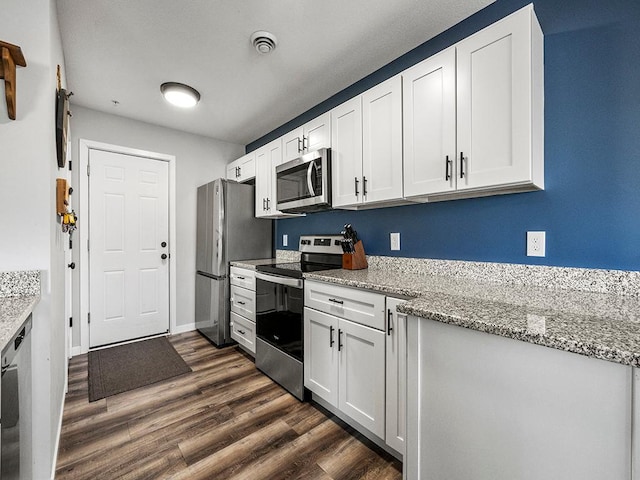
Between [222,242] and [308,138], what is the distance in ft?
4.68

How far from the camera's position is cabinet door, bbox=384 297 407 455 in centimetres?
149

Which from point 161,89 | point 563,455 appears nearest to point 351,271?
point 563,455

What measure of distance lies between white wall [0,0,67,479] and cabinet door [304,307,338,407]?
1345 millimetres

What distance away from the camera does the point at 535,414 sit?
779mm

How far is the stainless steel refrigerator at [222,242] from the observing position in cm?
317

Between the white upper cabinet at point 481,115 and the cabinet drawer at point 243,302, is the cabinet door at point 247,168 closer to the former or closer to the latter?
the cabinet drawer at point 243,302

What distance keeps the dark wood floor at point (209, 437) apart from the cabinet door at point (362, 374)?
0.57ft

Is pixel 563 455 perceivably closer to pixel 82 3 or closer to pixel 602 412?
pixel 602 412

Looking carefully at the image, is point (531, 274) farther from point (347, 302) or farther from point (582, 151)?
point (347, 302)

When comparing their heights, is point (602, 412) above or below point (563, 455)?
above

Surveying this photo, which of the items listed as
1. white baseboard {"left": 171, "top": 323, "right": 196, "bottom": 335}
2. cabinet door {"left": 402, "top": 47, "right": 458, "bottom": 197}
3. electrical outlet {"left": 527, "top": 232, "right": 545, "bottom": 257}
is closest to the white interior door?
white baseboard {"left": 171, "top": 323, "right": 196, "bottom": 335}

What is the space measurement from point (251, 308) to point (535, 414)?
2.35 metres

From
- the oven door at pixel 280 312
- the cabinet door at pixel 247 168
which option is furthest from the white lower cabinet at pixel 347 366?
the cabinet door at pixel 247 168

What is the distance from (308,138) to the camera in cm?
255
